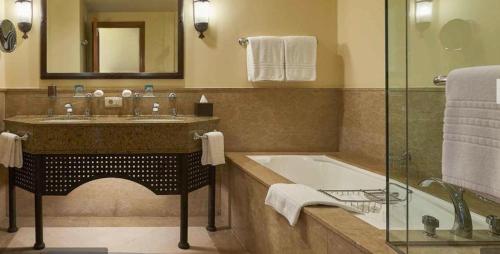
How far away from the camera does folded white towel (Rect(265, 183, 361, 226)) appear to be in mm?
1853

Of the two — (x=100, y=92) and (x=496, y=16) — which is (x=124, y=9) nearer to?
(x=100, y=92)

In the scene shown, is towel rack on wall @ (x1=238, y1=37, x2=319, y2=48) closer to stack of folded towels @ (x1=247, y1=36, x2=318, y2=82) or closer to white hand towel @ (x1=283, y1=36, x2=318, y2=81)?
stack of folded towels @ (x1=247, y1=36, x2=318, y2=82)

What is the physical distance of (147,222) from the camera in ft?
11.0

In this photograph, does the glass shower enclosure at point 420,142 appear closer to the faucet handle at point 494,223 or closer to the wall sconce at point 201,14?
the faucet handle at point 494,223

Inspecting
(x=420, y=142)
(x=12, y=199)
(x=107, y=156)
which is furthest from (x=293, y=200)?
(x=12, y=199)

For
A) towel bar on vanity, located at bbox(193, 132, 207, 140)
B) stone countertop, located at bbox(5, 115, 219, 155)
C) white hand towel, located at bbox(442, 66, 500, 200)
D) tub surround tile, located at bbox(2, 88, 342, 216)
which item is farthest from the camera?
tub surround tile, located at bbox(2, 88, 342, 216)

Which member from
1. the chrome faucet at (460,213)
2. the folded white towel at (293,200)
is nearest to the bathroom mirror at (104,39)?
the folded white towel at (293,200)

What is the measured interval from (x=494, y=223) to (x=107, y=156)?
7.40 feet

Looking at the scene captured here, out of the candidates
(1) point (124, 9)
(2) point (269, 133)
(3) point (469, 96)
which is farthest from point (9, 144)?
(3) point (469, 96)

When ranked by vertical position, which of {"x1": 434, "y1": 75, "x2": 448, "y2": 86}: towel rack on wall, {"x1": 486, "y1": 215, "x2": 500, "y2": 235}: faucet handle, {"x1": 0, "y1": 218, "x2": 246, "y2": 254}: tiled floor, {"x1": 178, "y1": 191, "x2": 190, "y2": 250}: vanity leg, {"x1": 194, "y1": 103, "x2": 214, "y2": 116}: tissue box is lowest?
{"x1": 0, "y1": 218, "x2": 246, "y2": 254}: tiled floor

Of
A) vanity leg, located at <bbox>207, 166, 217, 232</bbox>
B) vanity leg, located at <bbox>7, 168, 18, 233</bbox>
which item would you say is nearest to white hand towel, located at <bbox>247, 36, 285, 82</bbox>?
vanity leg, located at <bbox>207, 166, 217, 232</bbox>

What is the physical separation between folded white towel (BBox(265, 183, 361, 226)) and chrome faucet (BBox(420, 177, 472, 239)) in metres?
0.44

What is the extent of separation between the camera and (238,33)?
353 cm

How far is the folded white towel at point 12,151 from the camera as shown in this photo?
9.02 ft
